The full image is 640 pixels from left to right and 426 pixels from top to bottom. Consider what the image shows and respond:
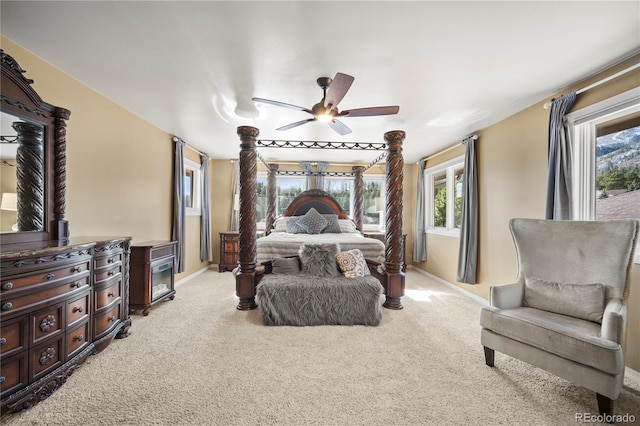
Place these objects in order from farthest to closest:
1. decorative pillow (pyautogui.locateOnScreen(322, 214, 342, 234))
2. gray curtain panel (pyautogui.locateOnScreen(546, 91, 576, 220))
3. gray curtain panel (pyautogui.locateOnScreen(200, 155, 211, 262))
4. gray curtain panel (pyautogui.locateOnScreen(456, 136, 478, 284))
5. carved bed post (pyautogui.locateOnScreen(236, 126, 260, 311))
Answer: gray curtain panel (pyautogui.locateOnScreen(200, 155, 211, 262)) < decorative pillow (pyautogui.locateOnScreen(322, 214, 342, 234)) < gray curtain panel (pyautogui.locateOnScreen(456, 136, 478, 284)) < carved bed post (pyautogui.locateOnScreen(236, 126, 260, 311)) < gray curtain panel (pyautogui.locateOnScreen(546, 91, 576, 220))

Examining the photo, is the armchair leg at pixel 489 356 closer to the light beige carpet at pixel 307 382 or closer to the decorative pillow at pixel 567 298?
the light beige carpet at pixel 307 382

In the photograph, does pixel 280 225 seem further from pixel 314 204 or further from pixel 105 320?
pixel 105 320

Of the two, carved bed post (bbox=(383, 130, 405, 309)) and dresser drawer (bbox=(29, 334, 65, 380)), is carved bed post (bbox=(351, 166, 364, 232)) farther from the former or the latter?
dresser drawer (bbox=(29, 334, 65, 380))

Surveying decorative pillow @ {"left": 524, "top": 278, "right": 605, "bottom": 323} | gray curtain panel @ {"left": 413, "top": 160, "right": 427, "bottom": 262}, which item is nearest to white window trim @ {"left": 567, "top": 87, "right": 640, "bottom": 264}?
decorative pillow @ {"left": 524, "top": 278, "right": 605, "bottom": 323}

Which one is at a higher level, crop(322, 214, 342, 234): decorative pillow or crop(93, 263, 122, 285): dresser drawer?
crop(322, 214, 342, 234): decorative pillow

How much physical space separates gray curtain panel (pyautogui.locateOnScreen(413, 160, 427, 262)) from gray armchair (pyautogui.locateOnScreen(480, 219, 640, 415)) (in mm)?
3144

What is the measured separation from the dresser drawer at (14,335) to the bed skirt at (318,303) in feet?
5.70

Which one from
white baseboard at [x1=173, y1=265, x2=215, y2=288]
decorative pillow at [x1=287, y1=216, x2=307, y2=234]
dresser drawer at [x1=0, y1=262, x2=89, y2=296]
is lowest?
white baseboard at [x1=173, y1=265, x2=215, y2=288]

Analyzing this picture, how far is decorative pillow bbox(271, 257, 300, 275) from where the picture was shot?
3.34m

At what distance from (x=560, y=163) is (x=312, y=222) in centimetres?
366

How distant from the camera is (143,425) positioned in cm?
153

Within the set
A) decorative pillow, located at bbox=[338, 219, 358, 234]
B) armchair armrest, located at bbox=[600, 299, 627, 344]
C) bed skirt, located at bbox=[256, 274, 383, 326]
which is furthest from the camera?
decorative pillow, located at bbox=[338, 219, 358, 234]

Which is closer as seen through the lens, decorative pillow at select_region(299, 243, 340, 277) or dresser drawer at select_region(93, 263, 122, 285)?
dresser drawer at select_region(93, 263, 122, 285)

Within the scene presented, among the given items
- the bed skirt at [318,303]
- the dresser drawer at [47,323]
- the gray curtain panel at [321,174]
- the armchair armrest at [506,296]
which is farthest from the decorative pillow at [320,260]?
the gray curtain panel at [321,174]
